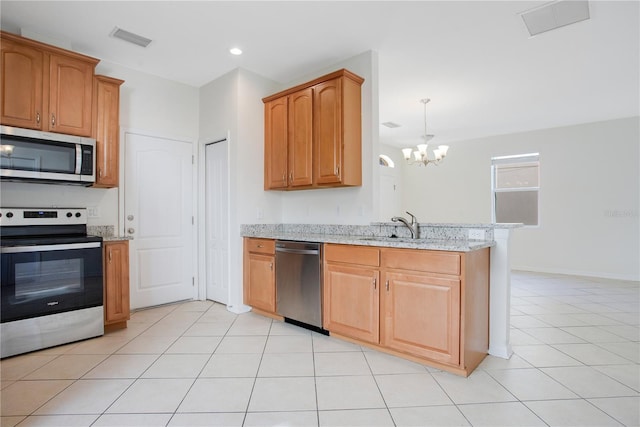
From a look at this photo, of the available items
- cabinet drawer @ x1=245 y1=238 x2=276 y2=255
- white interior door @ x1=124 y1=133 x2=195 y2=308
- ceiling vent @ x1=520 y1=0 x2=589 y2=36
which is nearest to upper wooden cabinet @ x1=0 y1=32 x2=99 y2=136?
white interior door @ x1=124 y1=133 x2=195 y2=308

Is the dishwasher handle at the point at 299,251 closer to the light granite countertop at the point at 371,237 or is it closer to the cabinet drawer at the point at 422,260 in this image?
the light granite countertop at the point at 371,237

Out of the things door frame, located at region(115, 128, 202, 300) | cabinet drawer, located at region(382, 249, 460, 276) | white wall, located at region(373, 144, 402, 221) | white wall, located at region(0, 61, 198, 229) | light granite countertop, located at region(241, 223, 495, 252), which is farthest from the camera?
white wall, located at region(373, 144, 402, 221)

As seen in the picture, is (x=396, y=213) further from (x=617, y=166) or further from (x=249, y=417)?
A: (x=249, y=417)

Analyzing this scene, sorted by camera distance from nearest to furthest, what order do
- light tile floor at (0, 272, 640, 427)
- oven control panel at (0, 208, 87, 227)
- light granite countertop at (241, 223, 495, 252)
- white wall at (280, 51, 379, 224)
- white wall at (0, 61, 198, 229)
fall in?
light tile floor at (0, 272, 640, 427) → light granite countertop at (241, 223, 495, 252) → oven control panel at (0, 208, 87, 227) → white wall at (0, 61, 198, 229) → white wall at (280, 51, 379, 224)

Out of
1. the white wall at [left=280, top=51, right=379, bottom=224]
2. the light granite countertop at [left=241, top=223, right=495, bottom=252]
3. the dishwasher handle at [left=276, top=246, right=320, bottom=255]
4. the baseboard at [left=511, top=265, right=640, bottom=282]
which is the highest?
the white wall at [left=280, top=51, right=379, bottom=224]

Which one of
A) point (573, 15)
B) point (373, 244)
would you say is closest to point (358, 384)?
point (373, 244)

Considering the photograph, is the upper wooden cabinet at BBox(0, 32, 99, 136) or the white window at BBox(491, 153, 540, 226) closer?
the upper wooden cabinet at BBox(0, 32, 99, 136)

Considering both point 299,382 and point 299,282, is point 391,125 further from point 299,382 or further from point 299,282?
point 299,382

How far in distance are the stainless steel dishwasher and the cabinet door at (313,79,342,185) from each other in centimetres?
74

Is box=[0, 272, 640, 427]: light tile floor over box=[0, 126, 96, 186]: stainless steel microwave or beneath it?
beneath

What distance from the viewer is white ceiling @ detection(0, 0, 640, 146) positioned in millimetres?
2670

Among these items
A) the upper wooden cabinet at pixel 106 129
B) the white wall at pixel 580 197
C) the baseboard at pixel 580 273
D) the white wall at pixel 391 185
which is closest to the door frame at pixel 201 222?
the upper wooden cabinet at pixel 106 129

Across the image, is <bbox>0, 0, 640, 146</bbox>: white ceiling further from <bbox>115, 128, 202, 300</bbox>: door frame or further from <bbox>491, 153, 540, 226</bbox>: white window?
<bbox>491, 153, 540, 226</bbox>: white window

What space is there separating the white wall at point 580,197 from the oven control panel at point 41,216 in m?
6.87
